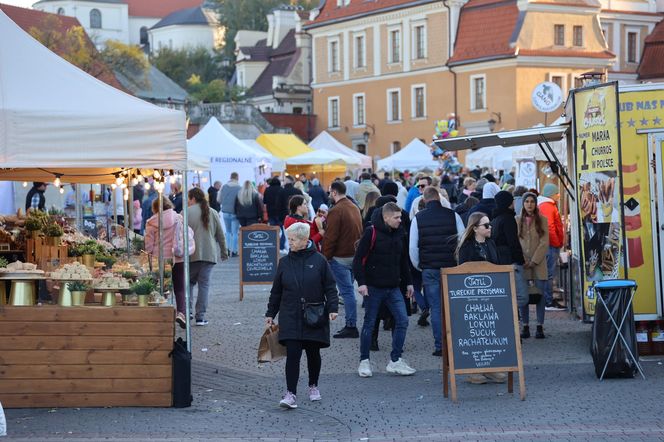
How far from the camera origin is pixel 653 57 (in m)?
67.6

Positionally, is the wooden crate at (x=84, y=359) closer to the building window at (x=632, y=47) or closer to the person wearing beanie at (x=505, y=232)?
the person wearing beanie at (x=505, y=232)

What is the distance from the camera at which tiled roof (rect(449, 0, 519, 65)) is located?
5981 centimetres

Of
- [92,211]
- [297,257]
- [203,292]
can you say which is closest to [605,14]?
[92,211]

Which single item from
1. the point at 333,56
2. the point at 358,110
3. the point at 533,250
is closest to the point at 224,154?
the point at 533,250

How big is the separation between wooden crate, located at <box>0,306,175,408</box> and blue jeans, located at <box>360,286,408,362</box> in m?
2.37

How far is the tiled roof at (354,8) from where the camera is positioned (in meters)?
65.6

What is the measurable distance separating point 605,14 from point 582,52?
6015mm

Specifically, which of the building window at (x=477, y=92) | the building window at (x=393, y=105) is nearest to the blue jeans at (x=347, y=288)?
the building window at (x=477, y=92)

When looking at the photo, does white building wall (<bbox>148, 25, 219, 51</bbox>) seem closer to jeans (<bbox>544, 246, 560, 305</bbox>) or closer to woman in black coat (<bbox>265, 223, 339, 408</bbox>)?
jeans (<bbox>544, 246, 560, 305</bbox>)

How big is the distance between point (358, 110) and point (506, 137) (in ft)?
186

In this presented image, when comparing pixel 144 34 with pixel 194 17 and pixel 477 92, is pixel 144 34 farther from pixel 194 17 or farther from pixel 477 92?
pixel 477 92

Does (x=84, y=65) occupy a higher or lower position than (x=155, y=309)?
higher

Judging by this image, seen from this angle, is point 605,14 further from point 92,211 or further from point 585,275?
point 585,275

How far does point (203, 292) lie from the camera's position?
51.0 ft
